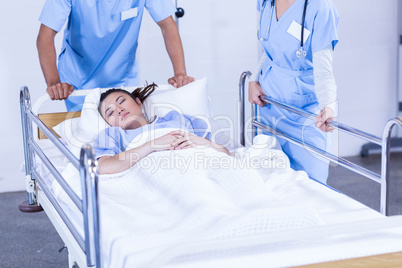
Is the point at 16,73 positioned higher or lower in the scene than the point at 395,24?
lower

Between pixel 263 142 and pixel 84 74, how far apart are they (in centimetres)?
113

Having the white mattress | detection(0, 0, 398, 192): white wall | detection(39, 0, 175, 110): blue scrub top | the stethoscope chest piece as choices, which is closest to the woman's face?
detection(39, 0, 175, 110): blue scrub top

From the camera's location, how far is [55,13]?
8.90ft

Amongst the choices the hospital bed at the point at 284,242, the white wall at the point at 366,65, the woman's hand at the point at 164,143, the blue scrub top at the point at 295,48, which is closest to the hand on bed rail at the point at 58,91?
the woman's hand at the point at 164,143

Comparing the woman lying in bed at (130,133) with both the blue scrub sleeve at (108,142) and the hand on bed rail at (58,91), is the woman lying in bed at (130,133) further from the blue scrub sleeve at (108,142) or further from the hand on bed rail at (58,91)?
the hand on bed rail at (58,91)

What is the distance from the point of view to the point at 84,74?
303 centimetres

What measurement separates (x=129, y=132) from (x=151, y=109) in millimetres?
301

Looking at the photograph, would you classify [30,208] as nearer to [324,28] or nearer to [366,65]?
[324,28]

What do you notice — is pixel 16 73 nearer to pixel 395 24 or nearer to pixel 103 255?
pixel 103 255

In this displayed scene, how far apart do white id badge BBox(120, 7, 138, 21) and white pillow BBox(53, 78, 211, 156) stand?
0.35 meters

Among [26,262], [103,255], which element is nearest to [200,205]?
[103,255]

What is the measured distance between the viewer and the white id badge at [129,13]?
2.84 m

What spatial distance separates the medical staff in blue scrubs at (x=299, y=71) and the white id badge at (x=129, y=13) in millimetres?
631

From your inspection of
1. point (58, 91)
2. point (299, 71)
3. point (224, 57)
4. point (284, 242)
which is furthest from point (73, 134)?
point (224, 57)
